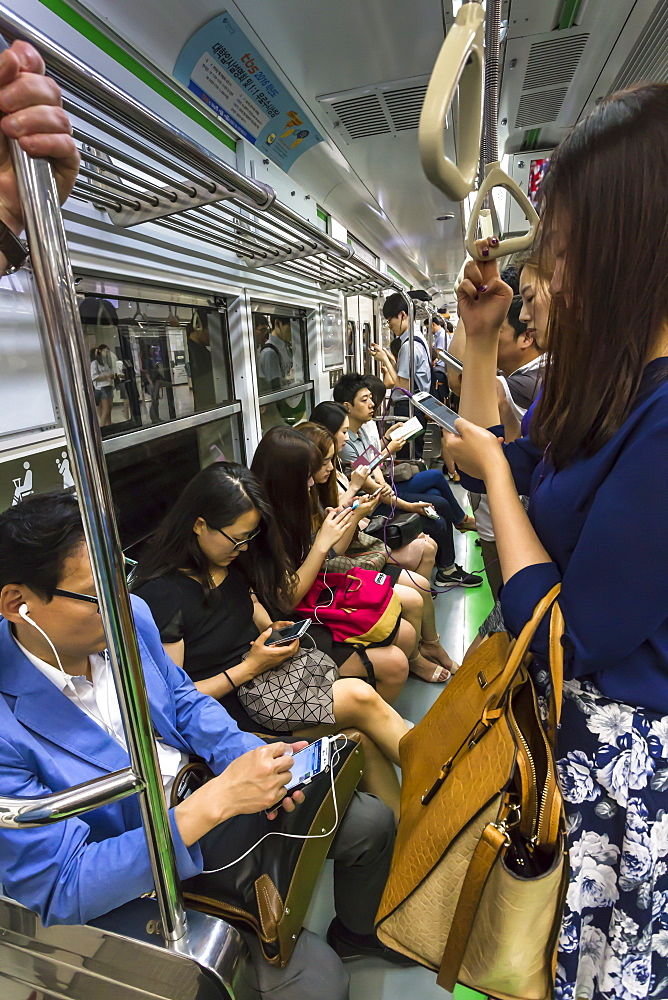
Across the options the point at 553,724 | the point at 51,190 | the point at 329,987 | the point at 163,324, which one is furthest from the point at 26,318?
the point at 329,987

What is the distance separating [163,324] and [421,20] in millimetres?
1509

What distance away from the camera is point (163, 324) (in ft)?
7.29

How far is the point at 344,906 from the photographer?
4.56 feet

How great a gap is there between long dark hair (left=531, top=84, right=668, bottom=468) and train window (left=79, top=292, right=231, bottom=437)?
4.38ft

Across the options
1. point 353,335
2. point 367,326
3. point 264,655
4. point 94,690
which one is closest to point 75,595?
point 94,690

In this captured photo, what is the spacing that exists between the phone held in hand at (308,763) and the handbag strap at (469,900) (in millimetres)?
419

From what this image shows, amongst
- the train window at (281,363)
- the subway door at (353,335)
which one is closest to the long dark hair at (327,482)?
the train window at (281,363)

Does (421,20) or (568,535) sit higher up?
(421,20)

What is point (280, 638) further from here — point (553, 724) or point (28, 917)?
point (553, 724)

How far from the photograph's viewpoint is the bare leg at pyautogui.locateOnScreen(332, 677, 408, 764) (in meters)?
1.67

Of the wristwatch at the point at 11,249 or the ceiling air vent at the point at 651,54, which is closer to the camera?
the wristwatch at the point at 11,249

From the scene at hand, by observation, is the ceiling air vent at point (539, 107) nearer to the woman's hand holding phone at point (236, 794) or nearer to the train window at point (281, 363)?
the train window at point (281, 363)

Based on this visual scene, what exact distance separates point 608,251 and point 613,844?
80 centimetres

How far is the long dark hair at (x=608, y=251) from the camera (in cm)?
62
